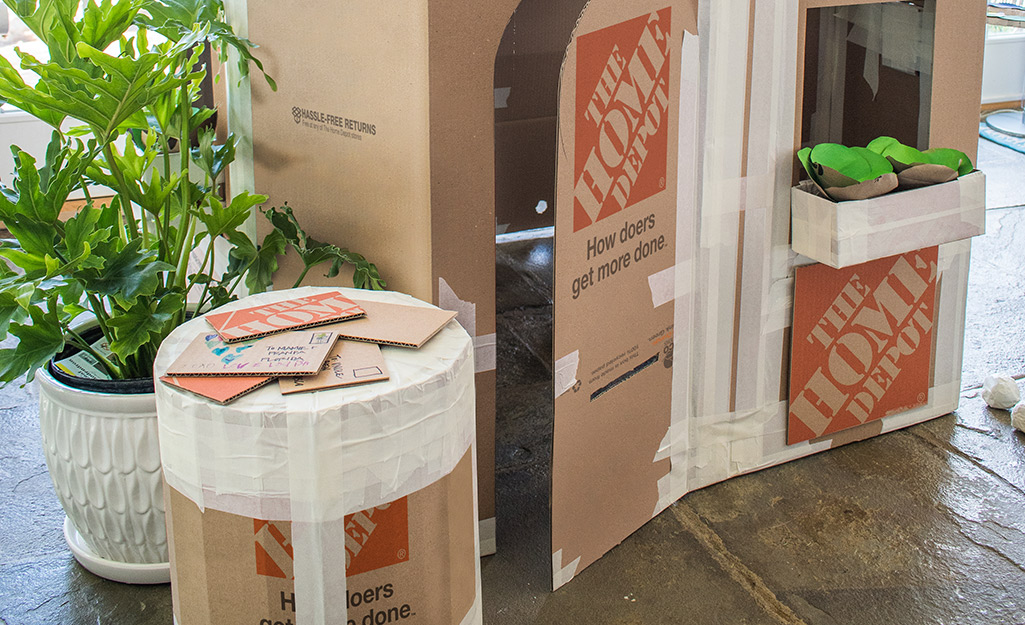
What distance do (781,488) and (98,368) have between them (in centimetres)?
145

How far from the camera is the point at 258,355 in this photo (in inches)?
56.3

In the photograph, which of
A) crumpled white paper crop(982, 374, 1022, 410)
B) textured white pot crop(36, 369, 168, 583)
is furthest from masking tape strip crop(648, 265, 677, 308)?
crumpled white paper crop(982, 374, 1022, 410)

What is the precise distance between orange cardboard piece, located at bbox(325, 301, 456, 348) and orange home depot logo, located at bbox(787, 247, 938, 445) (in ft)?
3.12

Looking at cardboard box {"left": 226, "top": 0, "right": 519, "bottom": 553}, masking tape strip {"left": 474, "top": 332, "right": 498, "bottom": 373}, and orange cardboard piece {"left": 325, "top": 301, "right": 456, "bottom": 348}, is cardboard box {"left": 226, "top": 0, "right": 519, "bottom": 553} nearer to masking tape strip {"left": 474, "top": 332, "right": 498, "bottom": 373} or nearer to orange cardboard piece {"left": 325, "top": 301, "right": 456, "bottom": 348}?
masking tape strip {"left": 474, "top": 332, "right": 498, "bottom": 373}

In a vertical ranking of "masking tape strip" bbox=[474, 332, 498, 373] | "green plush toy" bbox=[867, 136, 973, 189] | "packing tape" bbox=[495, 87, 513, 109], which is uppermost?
"packing tape" bbox=[495, 87, 513, 109]

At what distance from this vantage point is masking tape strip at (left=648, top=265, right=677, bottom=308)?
75.9 inches

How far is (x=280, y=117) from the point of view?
203cm

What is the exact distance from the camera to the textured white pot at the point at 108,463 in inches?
69.6

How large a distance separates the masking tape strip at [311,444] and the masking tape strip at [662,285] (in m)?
0.63

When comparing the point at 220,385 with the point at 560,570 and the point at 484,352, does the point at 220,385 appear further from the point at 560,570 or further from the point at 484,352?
the point at 560,570

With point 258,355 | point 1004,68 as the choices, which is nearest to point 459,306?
point 258,355

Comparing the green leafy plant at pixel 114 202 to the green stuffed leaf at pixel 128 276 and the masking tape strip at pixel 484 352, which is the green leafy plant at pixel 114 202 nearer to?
the green stuffed leaf at pixel 128 276

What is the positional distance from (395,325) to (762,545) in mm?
961

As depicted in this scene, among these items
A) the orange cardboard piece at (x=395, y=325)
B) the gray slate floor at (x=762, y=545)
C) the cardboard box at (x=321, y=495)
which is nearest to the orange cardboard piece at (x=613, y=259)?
the gray slate floor at (x=762, y=545)
